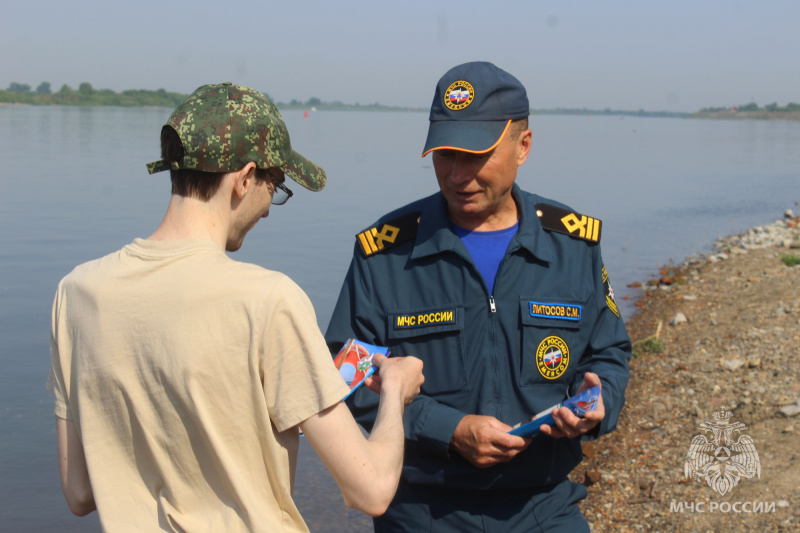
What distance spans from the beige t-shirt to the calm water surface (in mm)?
3961

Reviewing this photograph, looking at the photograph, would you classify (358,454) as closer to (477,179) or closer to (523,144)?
(477,179)

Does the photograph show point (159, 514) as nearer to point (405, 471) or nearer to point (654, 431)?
point (405, 471)

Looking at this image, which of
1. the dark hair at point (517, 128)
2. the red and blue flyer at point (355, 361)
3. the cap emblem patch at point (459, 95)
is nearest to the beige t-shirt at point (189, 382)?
the red and blue flyer at point (355, 361)

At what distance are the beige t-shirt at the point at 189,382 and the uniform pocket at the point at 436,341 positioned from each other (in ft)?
3.22

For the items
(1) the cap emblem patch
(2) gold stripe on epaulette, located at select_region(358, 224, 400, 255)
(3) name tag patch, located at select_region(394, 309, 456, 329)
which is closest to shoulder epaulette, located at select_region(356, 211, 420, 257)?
(2) gold stripe on epaulette, located at select_region(358, 224, 400, 255)

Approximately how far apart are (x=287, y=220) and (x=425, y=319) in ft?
48.2

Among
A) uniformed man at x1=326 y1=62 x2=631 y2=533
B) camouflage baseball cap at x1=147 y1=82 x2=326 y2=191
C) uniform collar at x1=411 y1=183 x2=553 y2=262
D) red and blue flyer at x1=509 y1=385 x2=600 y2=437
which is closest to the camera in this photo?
camouflage baseball cap at x1=147 y1=82 x2=326 y2=191

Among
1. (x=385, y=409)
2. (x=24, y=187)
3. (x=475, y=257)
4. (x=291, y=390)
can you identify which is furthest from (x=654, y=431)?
(x=24, y=187)

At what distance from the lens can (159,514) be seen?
5.84 ft

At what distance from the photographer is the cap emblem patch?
110 inches

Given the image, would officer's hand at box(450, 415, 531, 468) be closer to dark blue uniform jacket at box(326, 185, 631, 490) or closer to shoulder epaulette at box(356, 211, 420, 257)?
dark blue uniform jacket at box(326, 185, 631, 490)

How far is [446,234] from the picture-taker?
2.80m

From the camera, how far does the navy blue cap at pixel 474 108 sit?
9.04 ft

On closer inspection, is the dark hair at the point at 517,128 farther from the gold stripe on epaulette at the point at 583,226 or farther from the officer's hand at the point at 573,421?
the officer's hand at the point at 573,421
